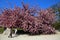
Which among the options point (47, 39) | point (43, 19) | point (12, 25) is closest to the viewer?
point (47, 39)

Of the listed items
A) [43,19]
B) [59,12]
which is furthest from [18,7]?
[59,12]

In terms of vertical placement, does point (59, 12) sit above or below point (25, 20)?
above

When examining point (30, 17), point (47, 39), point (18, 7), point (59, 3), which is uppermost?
point (59, 3)

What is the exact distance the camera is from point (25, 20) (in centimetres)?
1720

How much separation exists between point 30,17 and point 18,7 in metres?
1.92

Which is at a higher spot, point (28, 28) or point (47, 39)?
point (28, 28)

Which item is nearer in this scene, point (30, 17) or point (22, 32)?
point (30, 17)

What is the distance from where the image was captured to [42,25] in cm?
1769

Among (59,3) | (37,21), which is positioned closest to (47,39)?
(37,21)

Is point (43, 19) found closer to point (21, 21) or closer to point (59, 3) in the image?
point (21, 21)

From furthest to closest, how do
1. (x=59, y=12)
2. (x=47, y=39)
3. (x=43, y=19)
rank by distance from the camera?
(x=59, y=12) < (x=43, y=19) < (x=47, y=39)

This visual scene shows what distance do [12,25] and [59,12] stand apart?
879 centimetres

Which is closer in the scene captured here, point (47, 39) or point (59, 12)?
point (47, 39)

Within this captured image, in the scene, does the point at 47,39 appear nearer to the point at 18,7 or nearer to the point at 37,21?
the point at 37,21
